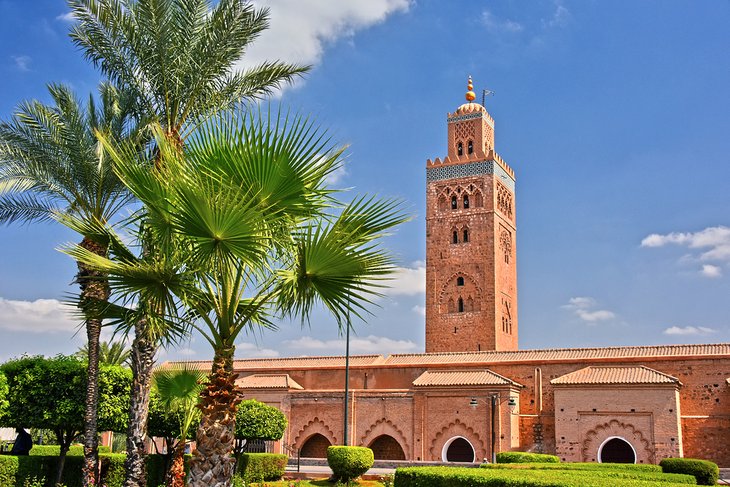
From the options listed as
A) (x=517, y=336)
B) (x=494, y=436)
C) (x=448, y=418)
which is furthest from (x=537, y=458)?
(x=517, y=336)

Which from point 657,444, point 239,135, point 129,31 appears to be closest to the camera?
point 239,135

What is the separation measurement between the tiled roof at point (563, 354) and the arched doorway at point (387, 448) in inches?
140

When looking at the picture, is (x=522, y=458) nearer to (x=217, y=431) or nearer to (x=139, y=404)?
(x=139, y=404)

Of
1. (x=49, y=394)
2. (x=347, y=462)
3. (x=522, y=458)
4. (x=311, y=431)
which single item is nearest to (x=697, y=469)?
(x=522, y=458)

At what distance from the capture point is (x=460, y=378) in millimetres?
27516

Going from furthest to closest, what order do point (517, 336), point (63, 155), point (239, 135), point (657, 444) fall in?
Result: point (517, 336)
point (657, 444)
point (63, 155)
point (239, 135)

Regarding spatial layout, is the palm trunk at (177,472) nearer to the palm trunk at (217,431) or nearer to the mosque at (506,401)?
the palm trunk at (217,431)

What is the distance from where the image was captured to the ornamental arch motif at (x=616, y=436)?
23922 millimetres

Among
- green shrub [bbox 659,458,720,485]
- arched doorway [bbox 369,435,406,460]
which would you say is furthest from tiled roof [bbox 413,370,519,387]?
green shrub [bbox 659,458,720,485]

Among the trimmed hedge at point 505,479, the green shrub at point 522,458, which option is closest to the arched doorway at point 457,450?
the green shrub at point 522,458

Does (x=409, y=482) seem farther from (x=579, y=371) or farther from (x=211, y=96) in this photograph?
(x=579, y=371)

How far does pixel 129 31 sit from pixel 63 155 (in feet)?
9.58

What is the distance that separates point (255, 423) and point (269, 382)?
10.5 metres

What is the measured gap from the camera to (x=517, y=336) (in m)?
41.0
